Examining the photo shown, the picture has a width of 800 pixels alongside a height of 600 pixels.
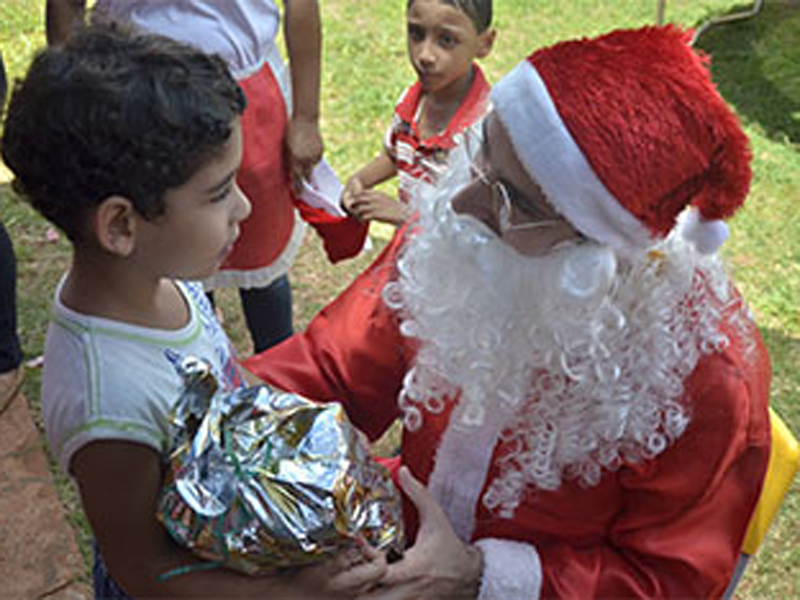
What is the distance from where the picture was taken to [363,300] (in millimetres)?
1994

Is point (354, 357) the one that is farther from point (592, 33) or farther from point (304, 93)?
point (592, 33)

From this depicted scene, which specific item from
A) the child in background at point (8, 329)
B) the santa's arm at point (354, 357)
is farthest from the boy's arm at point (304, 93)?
the child in background at point (8, 329)

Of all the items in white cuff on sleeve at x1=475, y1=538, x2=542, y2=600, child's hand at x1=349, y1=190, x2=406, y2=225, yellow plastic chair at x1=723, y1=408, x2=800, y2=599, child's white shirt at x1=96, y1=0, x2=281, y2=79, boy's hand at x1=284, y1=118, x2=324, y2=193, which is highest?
child's white shirt at x1=96, y1=0, x2=281, y2=79

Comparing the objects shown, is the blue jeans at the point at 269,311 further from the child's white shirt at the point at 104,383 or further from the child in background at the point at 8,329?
the child's white shirt at the point at 104,383

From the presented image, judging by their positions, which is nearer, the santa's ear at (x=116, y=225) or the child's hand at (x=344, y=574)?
the santa's ear at (x=116, y=225)

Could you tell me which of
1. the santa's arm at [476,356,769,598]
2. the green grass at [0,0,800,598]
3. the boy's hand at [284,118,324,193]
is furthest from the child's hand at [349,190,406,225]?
the santa's arm at [476,356,769,598]

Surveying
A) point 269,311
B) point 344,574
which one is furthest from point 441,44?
point 344,574

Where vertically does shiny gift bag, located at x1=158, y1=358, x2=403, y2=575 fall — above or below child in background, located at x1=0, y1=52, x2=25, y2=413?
above

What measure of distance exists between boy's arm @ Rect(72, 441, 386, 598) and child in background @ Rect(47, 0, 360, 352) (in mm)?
1480

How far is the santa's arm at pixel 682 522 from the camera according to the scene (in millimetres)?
1550

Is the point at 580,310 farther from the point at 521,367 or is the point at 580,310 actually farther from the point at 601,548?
the point at 601,548

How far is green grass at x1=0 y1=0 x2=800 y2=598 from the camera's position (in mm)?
3635

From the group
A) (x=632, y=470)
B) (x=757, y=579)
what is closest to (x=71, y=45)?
(x=632, y=470)

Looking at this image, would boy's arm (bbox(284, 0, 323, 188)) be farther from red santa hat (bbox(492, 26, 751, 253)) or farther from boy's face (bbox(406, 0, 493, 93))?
red santa hat (bbox(492, 26, 751, 253))
